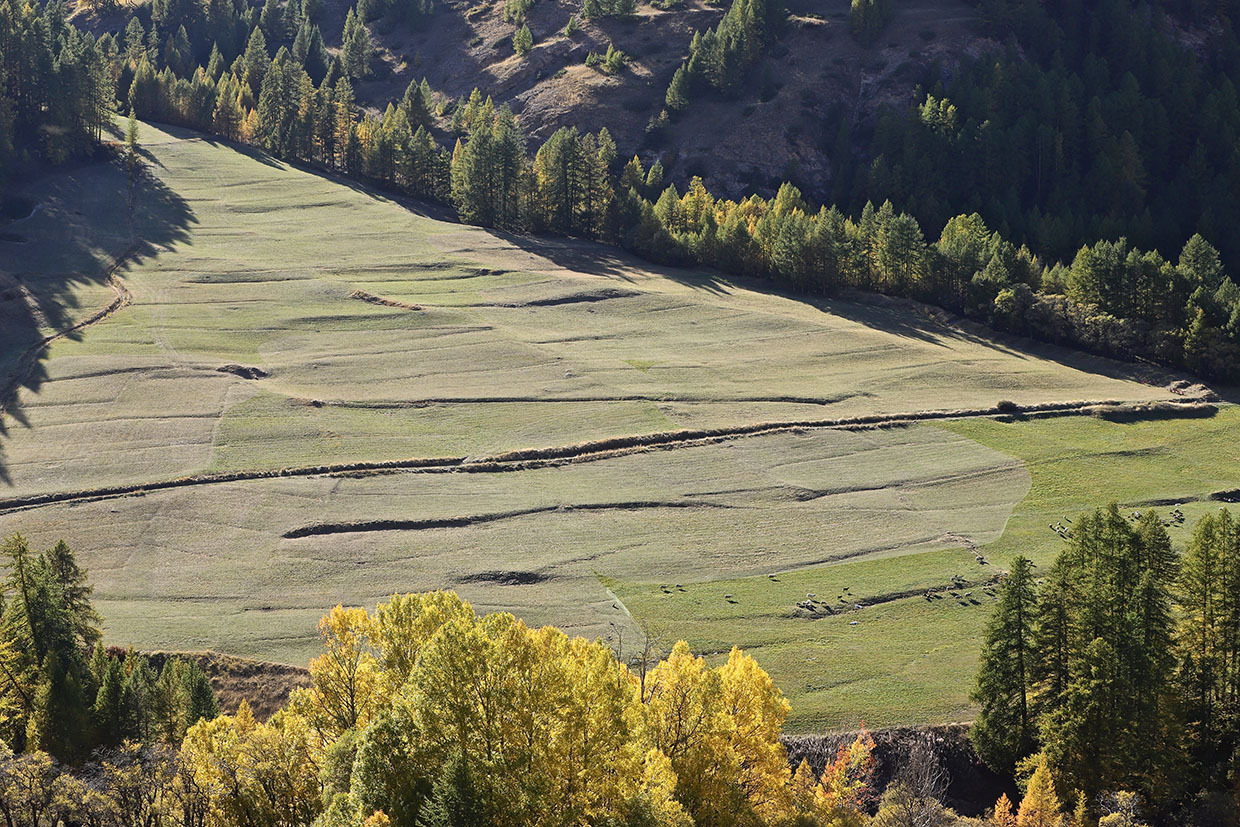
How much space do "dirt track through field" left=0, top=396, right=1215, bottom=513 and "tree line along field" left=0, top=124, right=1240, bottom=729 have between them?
0.48m

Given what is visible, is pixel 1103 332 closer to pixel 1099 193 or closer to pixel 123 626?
pixel 1099 193

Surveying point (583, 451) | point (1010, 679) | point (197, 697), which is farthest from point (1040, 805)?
point (583, 451)

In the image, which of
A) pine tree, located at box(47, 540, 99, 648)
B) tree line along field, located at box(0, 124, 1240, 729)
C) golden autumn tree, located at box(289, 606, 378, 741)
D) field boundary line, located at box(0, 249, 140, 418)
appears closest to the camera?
golden autumn tree, located at box(289, 606, 378, 741)

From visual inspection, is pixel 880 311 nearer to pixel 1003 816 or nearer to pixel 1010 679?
pixel 1010 679

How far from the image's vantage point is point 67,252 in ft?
530

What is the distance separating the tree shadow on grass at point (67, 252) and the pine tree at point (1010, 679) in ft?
266

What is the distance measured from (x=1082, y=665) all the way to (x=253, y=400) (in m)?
85.9

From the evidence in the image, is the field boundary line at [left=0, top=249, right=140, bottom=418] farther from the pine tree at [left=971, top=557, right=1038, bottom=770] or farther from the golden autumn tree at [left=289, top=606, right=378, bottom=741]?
the pine tree at [left=971, top=557, right=1038, bottom=770]

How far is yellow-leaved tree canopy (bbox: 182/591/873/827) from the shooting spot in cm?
3991

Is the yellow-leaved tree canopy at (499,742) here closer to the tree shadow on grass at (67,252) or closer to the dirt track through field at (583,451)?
the dirt track through field at (583,451)

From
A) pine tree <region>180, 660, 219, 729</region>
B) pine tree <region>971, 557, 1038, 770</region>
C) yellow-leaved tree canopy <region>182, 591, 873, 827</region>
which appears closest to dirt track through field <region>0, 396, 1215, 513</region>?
pine tree <region>180, 660, 219, 729</region>

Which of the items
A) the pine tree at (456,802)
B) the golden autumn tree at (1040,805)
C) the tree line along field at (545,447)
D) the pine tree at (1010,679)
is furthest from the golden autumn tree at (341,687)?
the pine tree at (1010,679)

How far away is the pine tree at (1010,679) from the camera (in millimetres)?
61875

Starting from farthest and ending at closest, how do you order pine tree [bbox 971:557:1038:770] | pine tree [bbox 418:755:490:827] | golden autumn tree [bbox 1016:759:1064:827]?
pine tree [bbox 971:557:1038:770], golden autumn tree [bbox 1016:759:1064:827], pine tree [bbox 418:755:490:827]
